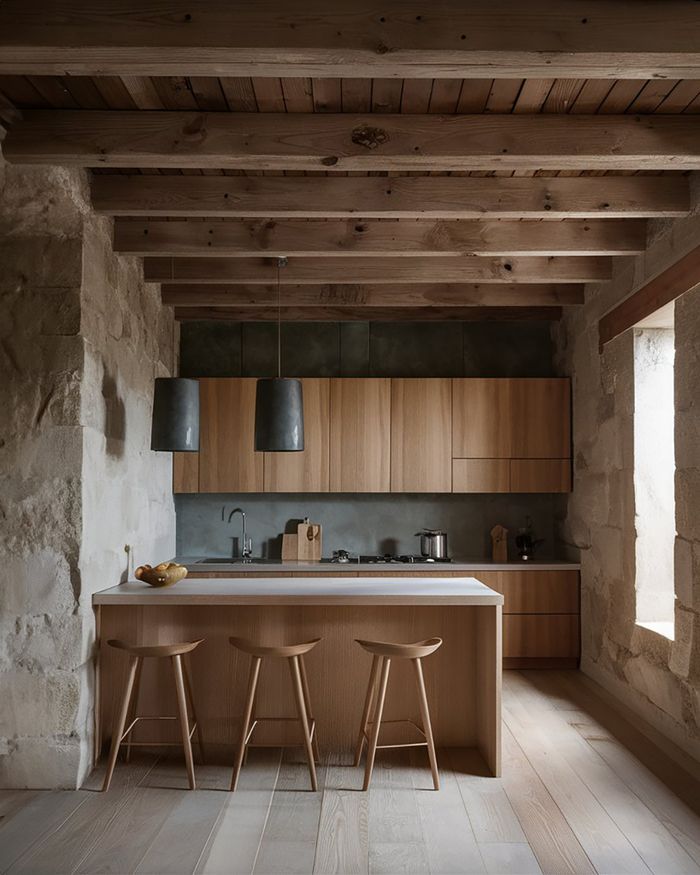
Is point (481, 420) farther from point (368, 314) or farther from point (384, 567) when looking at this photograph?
point (384, 567)

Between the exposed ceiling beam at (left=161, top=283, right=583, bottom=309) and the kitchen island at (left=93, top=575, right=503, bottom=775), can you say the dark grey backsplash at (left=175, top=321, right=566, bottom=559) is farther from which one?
the kitchen island at (left=93, top=575, right=503, bottom=775)

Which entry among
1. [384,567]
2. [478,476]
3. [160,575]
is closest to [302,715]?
[160,575]

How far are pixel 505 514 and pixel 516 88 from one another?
13.8 feet

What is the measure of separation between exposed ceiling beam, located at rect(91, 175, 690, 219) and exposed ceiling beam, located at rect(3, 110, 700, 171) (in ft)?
1.85

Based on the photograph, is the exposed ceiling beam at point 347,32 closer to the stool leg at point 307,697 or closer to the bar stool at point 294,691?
the bar stool at point 294,691

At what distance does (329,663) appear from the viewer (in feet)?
13.9

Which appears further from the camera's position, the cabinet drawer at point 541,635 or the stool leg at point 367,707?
the cabinet drawer at point 541,635

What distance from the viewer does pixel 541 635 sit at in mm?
6043

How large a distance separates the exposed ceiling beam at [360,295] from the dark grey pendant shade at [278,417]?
4.95 ft

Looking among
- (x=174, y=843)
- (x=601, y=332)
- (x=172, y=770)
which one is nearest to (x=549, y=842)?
(x=174, y=843)

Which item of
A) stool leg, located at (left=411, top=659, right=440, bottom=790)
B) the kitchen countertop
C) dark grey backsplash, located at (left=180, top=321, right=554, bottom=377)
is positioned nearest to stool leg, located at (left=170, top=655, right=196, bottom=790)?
stool leg, located at (left=411, top=659, right=440, bottom=790)

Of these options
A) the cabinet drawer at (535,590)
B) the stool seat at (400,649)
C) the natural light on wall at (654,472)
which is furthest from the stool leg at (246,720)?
the cabinet drawer at (535,590)

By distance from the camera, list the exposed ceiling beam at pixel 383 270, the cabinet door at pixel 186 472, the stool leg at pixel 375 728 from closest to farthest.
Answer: the stool leg at pixel 375 728, the exposed ceiling beam at pixel 383 270, the cabinet door at pixel 186 472

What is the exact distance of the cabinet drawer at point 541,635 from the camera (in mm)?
6035
